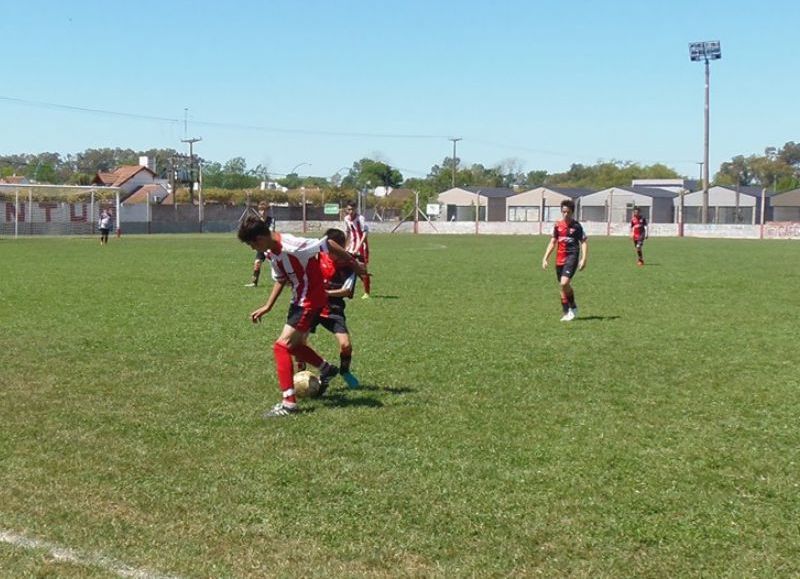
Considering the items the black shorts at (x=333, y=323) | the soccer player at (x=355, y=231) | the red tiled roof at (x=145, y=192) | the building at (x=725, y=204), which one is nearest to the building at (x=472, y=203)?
the building at (x=725, y=204)

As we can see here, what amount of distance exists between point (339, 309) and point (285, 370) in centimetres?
147

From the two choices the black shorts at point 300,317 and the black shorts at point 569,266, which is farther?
the black shorts at point 569,266

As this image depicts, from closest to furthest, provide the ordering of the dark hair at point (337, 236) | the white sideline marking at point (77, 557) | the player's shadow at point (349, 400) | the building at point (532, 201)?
1. the white sideline marking at point (77, 557)
2. the player's shadow at point (349, 400)
3. the dark hair at point (337, 236)
4. the building at point (532, 201)

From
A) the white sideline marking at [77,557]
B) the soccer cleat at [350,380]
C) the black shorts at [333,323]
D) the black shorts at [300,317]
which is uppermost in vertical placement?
the black shorts at [300,317]

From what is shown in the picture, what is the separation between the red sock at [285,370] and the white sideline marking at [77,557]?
3062 millimetres

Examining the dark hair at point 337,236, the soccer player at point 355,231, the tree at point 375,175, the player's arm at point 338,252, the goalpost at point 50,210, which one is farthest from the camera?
the tree at point 375,175

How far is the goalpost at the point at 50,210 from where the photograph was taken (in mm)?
55531

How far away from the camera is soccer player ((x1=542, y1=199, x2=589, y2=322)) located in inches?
575

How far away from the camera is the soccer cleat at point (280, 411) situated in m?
7.79

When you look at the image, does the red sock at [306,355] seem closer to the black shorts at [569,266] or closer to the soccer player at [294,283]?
the soccer player at [294,283]

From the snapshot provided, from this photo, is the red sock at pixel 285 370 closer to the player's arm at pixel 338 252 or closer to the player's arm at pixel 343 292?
the player's arm at pixel 338 252

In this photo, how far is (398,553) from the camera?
4.84m

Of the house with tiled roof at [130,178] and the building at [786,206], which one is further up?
the house with tiled roof at [130,178]

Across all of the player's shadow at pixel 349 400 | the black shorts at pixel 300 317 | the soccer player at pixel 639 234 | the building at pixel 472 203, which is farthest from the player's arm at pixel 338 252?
the building at pixel 472 203
